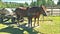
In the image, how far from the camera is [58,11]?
1955 centimetres

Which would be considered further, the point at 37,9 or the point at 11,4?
the point at 11,4

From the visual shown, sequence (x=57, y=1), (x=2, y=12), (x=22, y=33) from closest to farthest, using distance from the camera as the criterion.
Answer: (x=22, y=33)
(x=2, y=12)
(x=57, y=1)

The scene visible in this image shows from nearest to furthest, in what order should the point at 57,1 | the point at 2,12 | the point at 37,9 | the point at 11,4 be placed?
the point at 37,9 < the point at 2,12 < the point at 11,4 < the point at 57,1

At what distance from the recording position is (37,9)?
995 cm

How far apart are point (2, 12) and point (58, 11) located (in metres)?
8.13

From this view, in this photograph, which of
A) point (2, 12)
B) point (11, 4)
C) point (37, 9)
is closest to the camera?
point (37, 9)

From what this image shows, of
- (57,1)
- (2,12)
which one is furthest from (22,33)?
(57,1)

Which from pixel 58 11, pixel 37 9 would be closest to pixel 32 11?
pixel 37 9

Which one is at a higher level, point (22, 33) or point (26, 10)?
point (26, 10)

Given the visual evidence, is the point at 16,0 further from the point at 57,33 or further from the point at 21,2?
the point at 57,33

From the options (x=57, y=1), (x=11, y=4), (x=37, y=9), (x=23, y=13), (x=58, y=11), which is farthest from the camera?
(x=57, y=1)

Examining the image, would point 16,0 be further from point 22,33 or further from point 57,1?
point 22,33

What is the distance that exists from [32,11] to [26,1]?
1324 centimetres

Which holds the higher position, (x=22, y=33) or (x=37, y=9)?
(x=37, y=9)
